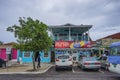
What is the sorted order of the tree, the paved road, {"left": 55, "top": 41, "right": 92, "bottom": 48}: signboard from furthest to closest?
{"left": 55, "top": 41, "right": 92, "bottom": 48}: signboard
the tree
the paved road

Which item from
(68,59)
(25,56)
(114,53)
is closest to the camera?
(114,53)

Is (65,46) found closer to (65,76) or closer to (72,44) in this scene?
(72,44)

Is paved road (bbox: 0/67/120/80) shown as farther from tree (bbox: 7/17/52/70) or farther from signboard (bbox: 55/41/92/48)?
signboard (bbox: 55/41/92/48)

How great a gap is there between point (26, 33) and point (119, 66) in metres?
12.3

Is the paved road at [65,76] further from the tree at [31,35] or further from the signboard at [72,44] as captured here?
the signboard at [72,44]

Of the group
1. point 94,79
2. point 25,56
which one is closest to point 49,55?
point 25,56

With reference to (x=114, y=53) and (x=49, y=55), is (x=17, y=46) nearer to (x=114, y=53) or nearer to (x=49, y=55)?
(x=114, y=53)

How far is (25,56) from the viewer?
46.5m

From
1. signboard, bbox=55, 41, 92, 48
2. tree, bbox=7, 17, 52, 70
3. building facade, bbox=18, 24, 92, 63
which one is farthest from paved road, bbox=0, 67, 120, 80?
signboard, bbox=55, 41, 92, 48

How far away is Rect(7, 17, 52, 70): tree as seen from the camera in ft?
90.5

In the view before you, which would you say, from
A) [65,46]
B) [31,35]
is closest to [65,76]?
[31,35]

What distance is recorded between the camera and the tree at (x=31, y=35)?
2758 cm

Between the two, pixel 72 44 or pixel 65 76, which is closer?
pixel 65 76

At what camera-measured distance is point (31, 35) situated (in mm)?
27328
